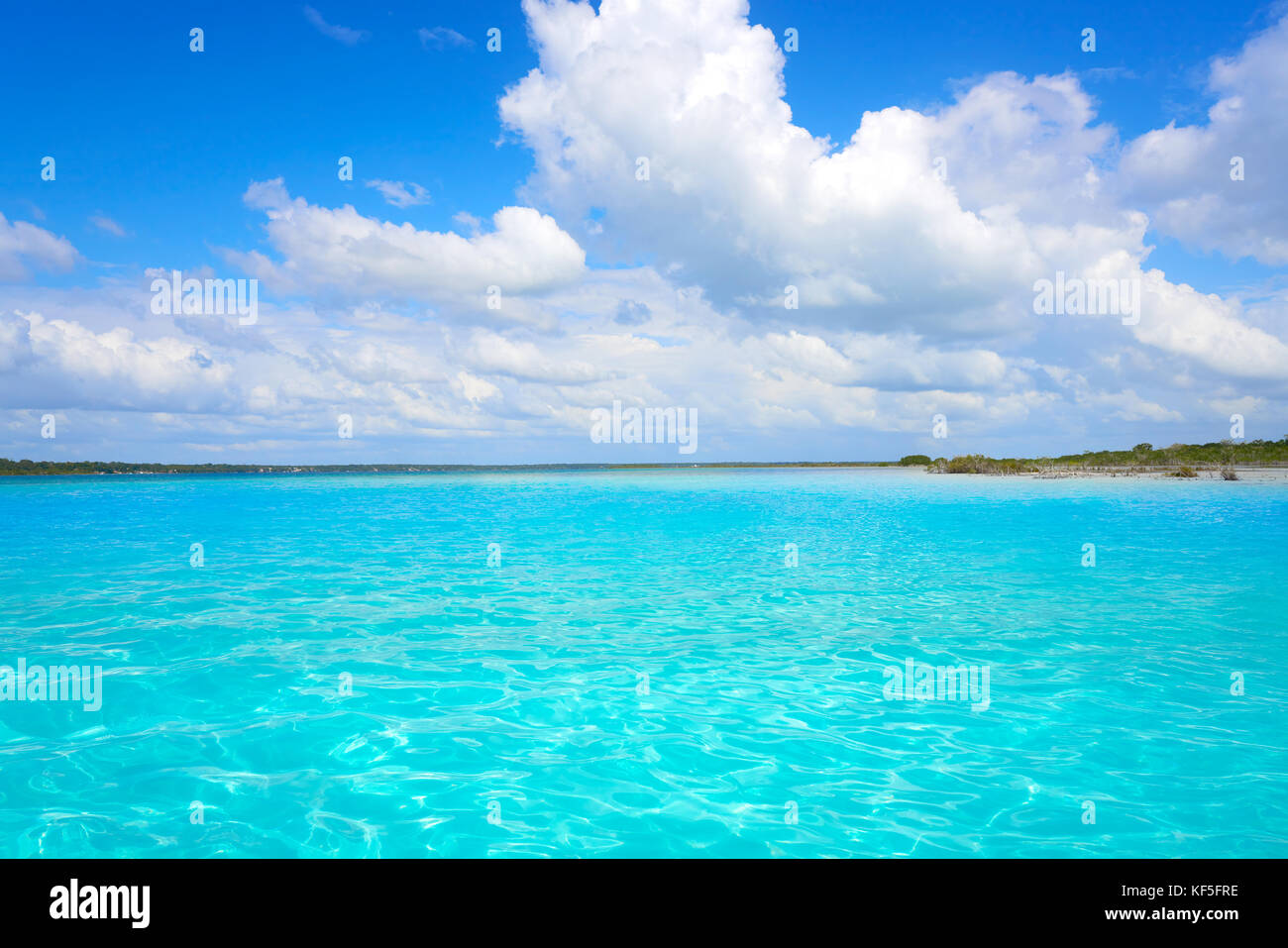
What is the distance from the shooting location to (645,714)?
36.1 feet

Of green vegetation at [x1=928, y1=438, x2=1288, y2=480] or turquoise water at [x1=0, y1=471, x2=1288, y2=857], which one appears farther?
green vegetation at [x1=928, y1=438, x2=1288, y2=480]

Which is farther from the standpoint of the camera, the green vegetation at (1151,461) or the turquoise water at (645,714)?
the green vegetation at (1151,461)

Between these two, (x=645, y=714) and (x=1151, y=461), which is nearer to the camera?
(x=645, y=714)

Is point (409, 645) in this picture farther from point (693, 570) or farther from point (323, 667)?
point (693, 570)

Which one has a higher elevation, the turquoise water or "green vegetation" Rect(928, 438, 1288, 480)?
"green vegetation" Rect(928, 438, 1288, 480)

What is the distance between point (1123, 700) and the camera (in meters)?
11.3

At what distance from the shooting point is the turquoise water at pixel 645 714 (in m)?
7.65

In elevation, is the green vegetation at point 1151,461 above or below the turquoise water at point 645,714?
above

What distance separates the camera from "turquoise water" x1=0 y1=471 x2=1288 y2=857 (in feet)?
25.1

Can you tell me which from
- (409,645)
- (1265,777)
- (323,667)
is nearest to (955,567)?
(1265,777)
